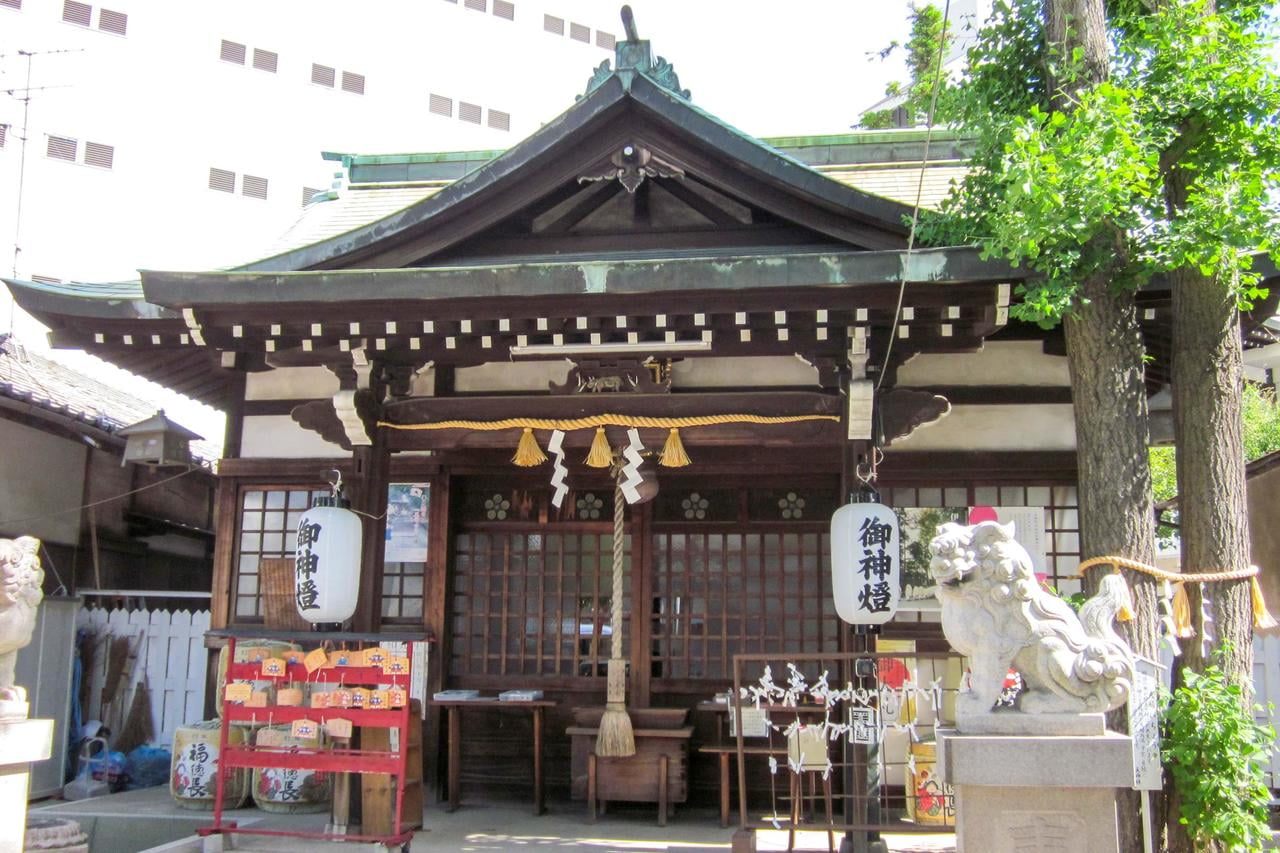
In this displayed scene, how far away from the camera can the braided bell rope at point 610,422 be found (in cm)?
838

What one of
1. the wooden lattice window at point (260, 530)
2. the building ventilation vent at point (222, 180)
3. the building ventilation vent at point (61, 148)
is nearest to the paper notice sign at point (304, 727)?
the wooden lattice window at point (260, 530)

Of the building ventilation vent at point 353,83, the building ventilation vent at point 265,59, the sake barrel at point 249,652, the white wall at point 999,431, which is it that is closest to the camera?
the white wall at point 999,431

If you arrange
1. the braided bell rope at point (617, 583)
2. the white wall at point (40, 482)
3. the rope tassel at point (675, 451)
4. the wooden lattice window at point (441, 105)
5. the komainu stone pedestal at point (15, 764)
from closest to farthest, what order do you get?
the komainu stone pedestal at point (15, 764) < the rope tassel at point (675, 451) < the braided bell rope at point (617, 583) < the white wall at point (40, 482) < the wooden lattice window at point (441, 105)

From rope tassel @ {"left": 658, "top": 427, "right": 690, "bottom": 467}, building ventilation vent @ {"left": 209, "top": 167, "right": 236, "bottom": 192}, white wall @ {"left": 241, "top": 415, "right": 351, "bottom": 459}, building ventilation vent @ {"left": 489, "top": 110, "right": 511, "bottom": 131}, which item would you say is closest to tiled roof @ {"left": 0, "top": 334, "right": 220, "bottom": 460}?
white wall @ {"left": 241, "top": 415, "right": 351, "bottom": 459}

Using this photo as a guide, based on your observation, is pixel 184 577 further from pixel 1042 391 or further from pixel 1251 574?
pixel 1251 574

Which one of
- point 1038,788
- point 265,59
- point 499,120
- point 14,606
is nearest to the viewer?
point 1038,788

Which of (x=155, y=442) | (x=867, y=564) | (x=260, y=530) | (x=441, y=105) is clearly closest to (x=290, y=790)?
(x=260, y=530)

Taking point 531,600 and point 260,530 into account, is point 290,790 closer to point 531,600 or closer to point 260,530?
point 260,530

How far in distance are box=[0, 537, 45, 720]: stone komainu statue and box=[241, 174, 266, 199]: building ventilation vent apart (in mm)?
24447

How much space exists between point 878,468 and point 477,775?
4.72 m

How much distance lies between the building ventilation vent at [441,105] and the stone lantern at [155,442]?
952 inches

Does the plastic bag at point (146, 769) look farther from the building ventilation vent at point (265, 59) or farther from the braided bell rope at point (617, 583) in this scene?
the building ventilation vent at point (265, 59)

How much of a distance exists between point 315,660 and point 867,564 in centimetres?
415

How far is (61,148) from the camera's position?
25.6 m
